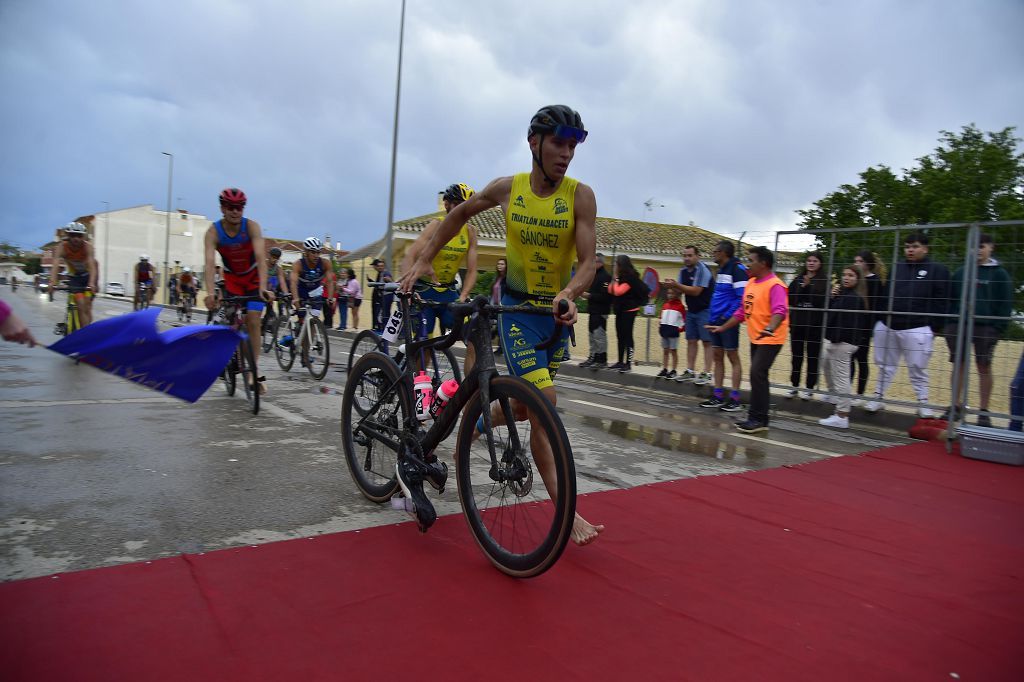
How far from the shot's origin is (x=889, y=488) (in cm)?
505

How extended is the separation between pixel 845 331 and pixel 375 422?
6086 mm

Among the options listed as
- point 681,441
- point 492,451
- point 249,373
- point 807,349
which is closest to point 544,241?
point 492,451

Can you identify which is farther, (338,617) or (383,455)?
(383,455)

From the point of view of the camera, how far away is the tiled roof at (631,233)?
30562 mm

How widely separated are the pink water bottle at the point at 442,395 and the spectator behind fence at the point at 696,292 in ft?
21.7

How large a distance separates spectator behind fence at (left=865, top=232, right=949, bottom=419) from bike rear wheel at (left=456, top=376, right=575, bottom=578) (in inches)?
231

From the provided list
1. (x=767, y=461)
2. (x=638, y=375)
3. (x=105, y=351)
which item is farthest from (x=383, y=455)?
(x=638, y=375)

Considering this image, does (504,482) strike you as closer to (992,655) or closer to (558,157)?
(558,157)

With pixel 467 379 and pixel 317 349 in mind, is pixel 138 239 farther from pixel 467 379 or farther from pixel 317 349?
pixel 467 379

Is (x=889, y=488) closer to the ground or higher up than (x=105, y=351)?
closer to the ground

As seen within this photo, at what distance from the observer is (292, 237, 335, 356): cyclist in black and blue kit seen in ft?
33.1

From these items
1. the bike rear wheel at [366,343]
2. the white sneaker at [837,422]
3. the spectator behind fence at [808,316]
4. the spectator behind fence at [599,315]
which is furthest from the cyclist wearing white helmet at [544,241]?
the spectator behind fence at [599,315]

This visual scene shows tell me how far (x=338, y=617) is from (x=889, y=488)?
4209mm

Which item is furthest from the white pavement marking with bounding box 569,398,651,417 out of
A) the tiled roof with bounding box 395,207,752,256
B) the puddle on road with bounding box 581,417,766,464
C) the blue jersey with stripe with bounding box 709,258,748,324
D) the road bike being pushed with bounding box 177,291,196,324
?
the tiled roof with bounding box 395,207,752,256
